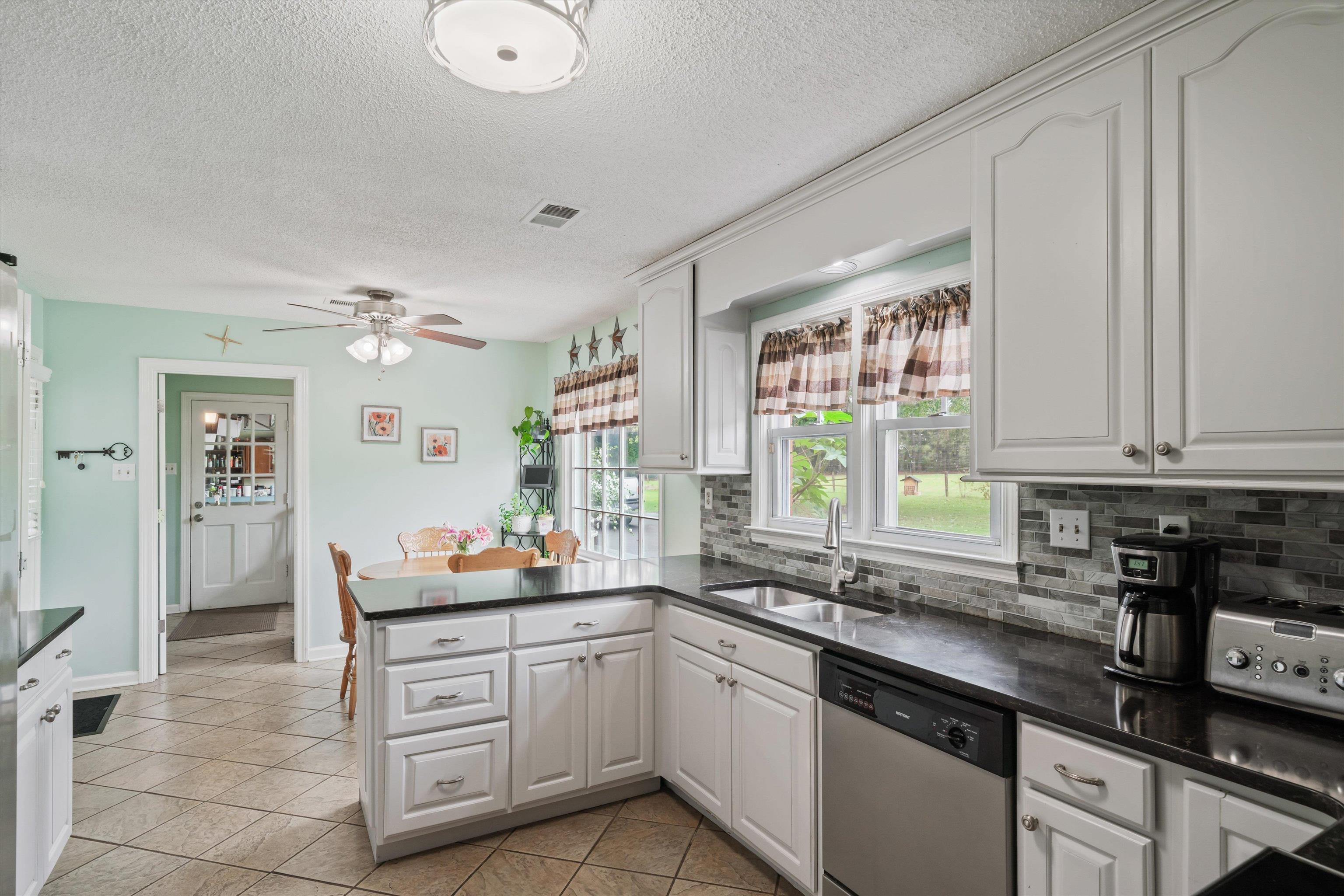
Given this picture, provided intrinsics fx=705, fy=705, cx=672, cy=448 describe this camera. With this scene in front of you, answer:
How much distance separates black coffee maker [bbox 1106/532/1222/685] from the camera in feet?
5.01

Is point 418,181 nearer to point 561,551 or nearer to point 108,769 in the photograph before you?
point 561,551

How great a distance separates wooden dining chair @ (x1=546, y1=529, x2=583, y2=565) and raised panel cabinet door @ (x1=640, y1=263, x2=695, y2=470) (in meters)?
1.17

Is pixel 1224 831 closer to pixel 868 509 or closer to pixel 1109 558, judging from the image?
pixel 1109 558

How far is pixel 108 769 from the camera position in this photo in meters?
3.20

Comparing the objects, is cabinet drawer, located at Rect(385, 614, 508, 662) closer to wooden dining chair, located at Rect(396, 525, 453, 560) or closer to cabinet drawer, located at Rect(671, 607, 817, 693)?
cabinet drawer, located at Rect(671, 607, 817, 693)

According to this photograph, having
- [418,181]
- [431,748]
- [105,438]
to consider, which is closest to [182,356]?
[105,438]

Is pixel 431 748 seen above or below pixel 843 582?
below

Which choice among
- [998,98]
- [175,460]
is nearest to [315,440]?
[175,460]

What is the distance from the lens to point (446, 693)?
2.48 m

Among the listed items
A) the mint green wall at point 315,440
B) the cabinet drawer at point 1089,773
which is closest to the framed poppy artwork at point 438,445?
the mint green wall at point 315,440

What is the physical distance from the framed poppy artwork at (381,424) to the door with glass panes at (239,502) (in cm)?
216

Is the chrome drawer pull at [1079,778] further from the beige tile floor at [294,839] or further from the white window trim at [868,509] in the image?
the beige tile floor at [294,839]

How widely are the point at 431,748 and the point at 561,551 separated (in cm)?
221

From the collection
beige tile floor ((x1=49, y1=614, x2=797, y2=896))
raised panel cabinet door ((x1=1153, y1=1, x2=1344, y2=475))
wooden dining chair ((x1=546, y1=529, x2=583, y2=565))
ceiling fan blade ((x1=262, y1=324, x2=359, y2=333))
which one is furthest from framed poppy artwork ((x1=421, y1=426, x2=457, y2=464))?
raised panel cabinet door ((x1=1153, y1=1, x2=1344, y2=475))
